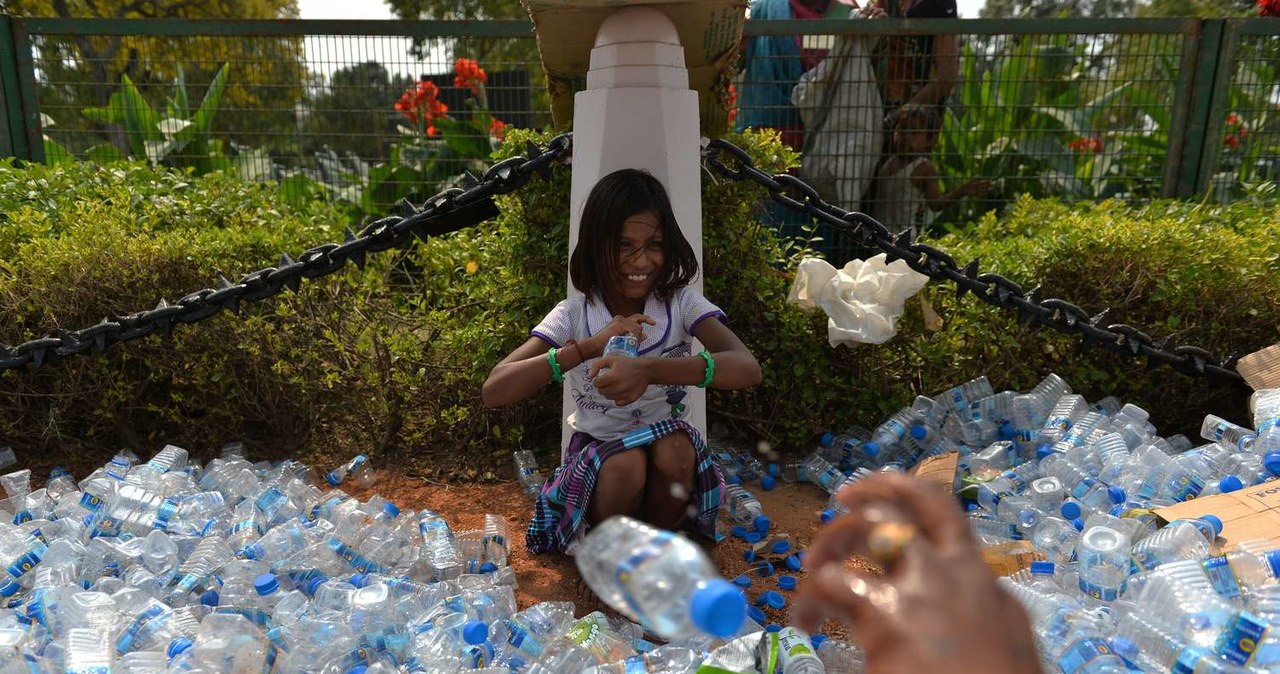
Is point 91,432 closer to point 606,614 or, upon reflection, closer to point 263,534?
point 263,534

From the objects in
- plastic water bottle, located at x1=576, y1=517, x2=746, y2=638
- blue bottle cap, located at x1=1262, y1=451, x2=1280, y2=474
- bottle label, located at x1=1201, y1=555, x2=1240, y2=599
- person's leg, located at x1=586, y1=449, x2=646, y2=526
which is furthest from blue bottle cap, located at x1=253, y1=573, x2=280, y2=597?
blue bottle cap, located at x1=1262, y1=451, x2=1280, y2=474

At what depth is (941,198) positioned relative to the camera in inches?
257

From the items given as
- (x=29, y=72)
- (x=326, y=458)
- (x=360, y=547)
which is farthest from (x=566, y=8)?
(x=29, y=72)

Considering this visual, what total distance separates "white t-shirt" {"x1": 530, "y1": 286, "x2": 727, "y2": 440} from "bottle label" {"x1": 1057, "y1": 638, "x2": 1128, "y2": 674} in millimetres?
1322

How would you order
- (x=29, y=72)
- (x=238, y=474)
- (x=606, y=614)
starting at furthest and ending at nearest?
(x=29, y=72) < (x=238, y=474) < (x=606, y=614)

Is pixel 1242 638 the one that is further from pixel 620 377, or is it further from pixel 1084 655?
pixel 620 377

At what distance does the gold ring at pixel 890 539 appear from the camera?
2.75 feet

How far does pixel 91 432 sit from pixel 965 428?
391 centimetres

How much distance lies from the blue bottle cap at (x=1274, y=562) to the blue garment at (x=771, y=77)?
4455 millimetres

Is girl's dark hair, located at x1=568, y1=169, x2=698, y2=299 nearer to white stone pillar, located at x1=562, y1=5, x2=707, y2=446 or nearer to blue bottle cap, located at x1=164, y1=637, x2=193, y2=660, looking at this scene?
white stone pillar, located at x1=562, y1=5, x2=707, y2=446

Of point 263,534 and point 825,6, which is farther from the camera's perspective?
point 825,6

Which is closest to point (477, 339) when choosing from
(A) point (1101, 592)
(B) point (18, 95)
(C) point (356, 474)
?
(C) point (356, 474)

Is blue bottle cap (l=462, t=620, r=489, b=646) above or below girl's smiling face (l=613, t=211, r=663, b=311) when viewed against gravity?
below

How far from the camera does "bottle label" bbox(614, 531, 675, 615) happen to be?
3.72 ft
